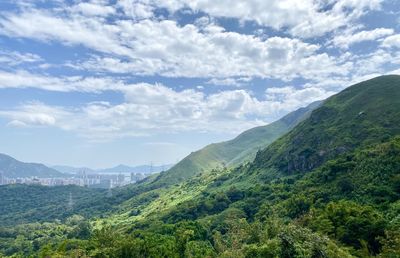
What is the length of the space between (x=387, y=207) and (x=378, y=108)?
11437 centimetres

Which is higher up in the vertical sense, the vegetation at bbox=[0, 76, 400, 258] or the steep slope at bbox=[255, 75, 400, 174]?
the steep slope at bbox=[255, 75, 400, 174]

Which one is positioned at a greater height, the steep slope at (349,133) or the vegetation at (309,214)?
the steep slope at (349,133)

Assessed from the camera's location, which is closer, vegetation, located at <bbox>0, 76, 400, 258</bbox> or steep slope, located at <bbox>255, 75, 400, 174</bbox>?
vegetation, located at <bbox>0, 76, 400, 258</bbox>

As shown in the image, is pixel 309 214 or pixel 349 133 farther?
pixel 349 133

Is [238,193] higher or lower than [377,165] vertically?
lower

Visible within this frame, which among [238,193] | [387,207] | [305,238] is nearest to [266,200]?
[238,193]

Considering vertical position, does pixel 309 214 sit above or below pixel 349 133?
below

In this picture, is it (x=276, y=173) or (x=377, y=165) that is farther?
(x=276, y=173)

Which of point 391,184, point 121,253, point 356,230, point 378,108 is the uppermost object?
point 378,108

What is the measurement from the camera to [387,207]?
78.9 m

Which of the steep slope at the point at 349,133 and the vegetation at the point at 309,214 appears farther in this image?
the steep slope at the point at 349,133

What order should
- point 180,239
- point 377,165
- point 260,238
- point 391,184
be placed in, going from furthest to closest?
point 377,165 < point 391,184 < point 180,239 < point 260,238

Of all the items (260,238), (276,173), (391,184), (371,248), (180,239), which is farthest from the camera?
(276,173)

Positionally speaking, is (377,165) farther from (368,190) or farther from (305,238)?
(305,238)
